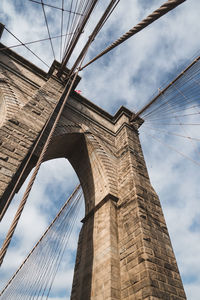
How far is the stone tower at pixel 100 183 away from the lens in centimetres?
363

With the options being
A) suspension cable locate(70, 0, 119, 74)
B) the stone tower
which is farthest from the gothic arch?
suspension cable locate(70, 0, 119, 74)

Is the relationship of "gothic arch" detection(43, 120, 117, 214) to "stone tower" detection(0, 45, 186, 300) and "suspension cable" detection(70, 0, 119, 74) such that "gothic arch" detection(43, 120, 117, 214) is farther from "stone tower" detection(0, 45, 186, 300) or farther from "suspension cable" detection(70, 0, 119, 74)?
"suspension cable" detection(70, 0, 119, 74)

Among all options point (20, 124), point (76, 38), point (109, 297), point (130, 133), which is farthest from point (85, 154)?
point (109, 297)

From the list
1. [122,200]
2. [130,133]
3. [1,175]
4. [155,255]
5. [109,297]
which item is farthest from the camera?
[130,133]

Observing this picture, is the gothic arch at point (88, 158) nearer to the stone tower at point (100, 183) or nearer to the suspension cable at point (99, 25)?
the stone tower at point (100, 183)

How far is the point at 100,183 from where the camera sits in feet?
20.4

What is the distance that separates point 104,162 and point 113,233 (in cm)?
247

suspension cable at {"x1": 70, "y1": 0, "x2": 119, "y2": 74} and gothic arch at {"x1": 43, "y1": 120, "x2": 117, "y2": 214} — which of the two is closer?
suspension cable at {"x1": 70, "y1": 0, "x2": 119, "y2": 74}

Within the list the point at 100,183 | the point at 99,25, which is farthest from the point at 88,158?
the point at 99,25

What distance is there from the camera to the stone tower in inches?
143

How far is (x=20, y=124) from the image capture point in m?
4.35

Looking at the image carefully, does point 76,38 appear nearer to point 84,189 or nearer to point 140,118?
point 140,118

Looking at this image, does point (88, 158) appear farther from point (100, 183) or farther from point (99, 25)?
point (99, 25)

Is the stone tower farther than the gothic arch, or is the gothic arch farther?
the gothic arch
